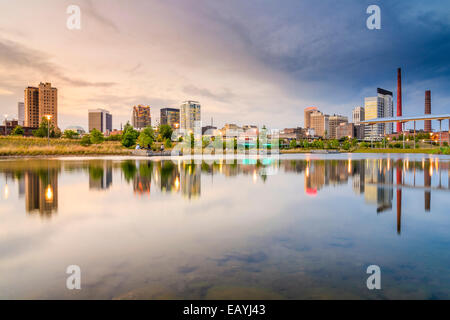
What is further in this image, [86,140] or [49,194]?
[86,140]

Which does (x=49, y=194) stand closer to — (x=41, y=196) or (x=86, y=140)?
(x=41, y=196)

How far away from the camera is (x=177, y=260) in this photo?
5.42 metres

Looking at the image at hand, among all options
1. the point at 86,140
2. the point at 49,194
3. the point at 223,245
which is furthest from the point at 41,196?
the point at 86,140

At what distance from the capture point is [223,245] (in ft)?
20.7

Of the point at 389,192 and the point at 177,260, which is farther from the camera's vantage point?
the point at 389,192

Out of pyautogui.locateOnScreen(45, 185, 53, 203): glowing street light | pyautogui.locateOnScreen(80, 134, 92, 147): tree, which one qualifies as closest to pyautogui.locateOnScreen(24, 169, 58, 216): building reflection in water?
pyautogui.locateOnScreen(45, 185, 53, 203): glowing street light

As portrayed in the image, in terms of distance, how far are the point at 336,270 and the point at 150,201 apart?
8.13 meters

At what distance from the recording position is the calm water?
4.40 metres

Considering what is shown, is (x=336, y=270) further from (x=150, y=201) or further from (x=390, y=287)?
(x=150, y=201)

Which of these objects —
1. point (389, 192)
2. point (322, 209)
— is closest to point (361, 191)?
point (389, 192)

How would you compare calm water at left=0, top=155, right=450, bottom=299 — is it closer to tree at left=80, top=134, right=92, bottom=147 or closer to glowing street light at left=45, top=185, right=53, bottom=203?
glowing street light at left=45, top=185, right=53, bottom=203

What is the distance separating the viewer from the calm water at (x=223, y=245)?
4398mm
